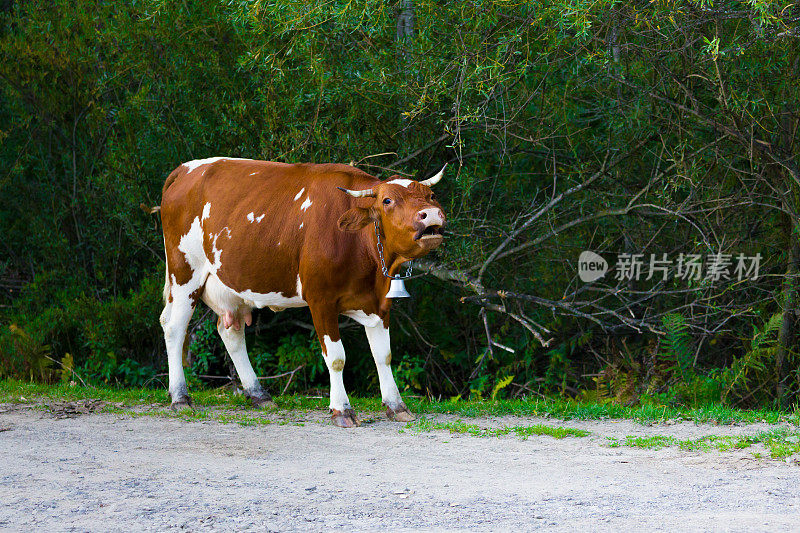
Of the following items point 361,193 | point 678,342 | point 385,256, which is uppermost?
point 361,193

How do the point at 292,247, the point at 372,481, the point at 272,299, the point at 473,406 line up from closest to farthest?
the point at 372,481 → the point at 292,247 → the point at 272,299 → the point at 473,406

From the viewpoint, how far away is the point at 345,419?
7078 mm

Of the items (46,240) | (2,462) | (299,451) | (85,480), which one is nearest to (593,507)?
(299,451)

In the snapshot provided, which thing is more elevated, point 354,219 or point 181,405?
point 354,219

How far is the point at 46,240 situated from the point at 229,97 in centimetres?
349

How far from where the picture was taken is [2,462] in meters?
5.95

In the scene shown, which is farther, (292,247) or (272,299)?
(272,299)

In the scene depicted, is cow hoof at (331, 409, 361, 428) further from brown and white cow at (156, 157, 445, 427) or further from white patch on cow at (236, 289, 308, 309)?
white patch on cow at (236, 289, 308, 309)

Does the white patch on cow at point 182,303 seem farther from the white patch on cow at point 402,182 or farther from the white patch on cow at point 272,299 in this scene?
the white patch on cow at point 402,182

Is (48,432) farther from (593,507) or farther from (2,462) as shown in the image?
(593,507)

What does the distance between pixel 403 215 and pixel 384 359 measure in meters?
1.31

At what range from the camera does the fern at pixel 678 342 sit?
8.80 meters

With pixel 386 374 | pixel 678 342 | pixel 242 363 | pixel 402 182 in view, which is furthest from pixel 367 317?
pixel 678 342

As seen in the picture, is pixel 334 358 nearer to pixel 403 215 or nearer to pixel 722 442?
pixel 403 215
